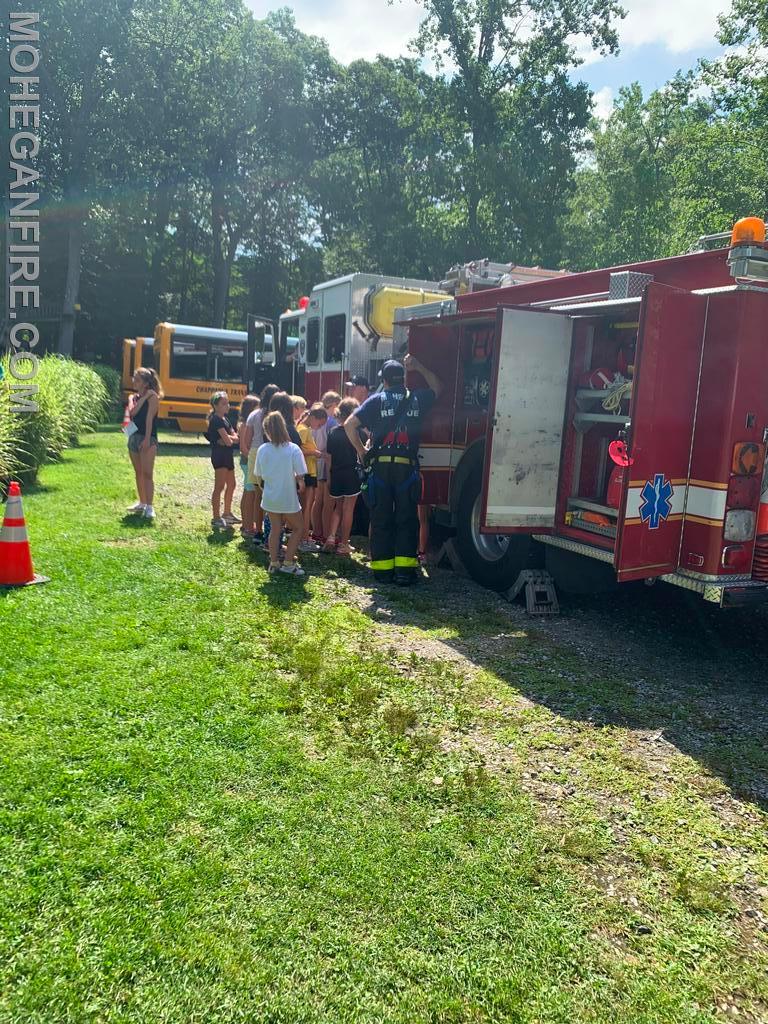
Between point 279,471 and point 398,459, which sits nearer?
point 279,471

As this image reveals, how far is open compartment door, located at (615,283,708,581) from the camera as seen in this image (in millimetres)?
4773

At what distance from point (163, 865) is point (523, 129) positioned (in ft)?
103

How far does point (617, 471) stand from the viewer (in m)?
5.68

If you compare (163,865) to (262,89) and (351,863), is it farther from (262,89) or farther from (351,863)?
(262,89)

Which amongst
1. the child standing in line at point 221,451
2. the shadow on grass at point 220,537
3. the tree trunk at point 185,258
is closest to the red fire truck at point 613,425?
the shadow on grass at point 220,537

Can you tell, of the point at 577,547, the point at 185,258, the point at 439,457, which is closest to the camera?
the point at 577,547

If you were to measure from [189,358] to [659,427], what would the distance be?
1895 centimetres

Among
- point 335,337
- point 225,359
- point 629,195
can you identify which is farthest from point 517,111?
point 335,337

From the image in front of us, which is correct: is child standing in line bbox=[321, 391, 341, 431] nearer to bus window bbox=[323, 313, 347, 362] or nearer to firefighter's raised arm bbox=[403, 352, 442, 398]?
firefighter's raised arm bbox=[403, 352, 442, 398]

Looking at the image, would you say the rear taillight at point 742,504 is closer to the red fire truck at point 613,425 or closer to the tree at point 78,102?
the red fire truck at point 613,425

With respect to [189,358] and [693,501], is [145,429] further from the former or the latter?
[189,358]

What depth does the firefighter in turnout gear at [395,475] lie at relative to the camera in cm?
716

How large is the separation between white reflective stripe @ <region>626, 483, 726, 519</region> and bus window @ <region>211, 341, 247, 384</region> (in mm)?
18512

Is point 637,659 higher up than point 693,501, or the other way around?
point 693,501
